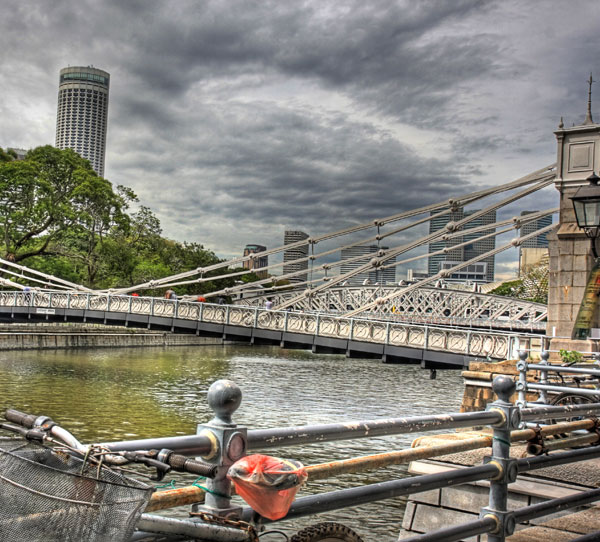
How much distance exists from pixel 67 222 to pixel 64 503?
1804 inches

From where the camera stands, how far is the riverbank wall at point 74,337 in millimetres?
37875

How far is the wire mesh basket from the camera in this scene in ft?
5.81

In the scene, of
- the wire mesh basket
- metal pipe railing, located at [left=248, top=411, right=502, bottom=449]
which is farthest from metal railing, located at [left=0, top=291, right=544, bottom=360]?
the wire mesh basket

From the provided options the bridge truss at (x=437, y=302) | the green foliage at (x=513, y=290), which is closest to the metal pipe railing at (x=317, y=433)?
the bridge truss at (x=437, y=302)

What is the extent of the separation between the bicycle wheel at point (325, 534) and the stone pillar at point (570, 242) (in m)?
13.9

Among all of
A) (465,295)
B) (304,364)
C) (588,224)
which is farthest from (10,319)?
(465,295)

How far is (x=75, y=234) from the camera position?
48.1m

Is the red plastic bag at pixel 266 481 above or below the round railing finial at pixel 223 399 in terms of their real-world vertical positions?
below

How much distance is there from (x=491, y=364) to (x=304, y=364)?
27217mm

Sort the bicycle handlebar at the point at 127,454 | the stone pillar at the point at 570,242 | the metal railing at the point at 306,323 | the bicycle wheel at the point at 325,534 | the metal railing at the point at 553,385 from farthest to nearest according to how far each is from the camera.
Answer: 1. the metal railing at the point at 306,323
2. the stone pillar at the point at 570,242
3. the metal railing at the point at 553,385
4. the bicycle wheel at the point at 325,534
5. the bicycle handlebar at the point at 127,454

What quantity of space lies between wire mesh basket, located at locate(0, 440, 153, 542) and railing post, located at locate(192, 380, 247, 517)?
Answer: 397 mm

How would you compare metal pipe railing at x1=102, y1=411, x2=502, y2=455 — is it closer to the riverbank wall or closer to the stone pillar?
the stone pillar

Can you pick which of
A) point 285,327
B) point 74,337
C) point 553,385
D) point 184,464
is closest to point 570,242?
point 553,385

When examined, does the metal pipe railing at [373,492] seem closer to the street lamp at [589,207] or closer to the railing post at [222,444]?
the railing post at [222,444]
